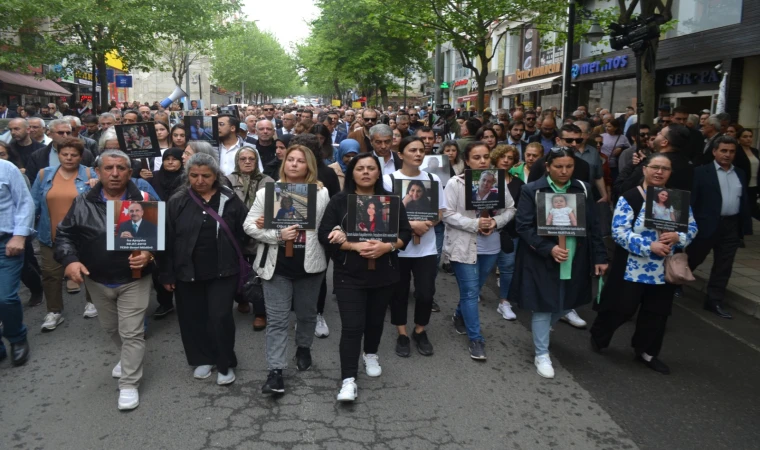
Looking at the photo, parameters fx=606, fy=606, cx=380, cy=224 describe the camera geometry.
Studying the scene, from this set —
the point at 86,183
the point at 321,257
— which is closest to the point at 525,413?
the point at 321,257

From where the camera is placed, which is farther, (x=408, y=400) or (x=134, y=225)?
(x=408, y=400)

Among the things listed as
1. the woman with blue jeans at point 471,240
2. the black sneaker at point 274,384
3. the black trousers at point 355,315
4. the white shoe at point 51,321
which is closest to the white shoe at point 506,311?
the woman with blue jeans at point 471,240

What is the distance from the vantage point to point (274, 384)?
430 centimetres

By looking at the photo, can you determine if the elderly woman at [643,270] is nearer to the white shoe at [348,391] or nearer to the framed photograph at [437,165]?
the white shoe at [348,391]

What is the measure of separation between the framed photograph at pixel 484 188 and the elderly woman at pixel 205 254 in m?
1.82

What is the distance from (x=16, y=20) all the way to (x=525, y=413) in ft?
60.7

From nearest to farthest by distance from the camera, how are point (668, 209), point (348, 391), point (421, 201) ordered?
1. point (348, 391)
2. point (668, 209)
3. point (421, 201)

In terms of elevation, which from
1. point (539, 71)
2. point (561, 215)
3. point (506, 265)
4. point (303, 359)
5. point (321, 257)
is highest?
point (539, 71)

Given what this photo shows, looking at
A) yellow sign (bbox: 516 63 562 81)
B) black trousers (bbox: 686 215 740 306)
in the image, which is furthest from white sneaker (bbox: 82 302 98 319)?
yellow sign (bbox: 516 63 562 81)

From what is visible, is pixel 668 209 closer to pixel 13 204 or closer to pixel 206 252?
pixel 206 252

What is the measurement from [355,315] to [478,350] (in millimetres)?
1395

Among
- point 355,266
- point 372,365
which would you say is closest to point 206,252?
point 355,266

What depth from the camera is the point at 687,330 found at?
599cm

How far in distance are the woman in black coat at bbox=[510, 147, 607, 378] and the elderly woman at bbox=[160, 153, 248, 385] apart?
221cm
